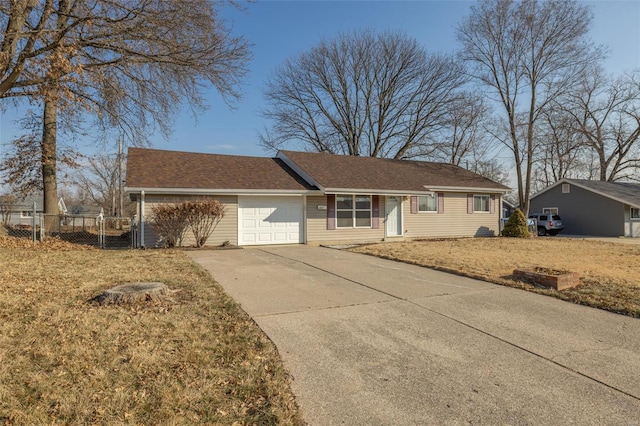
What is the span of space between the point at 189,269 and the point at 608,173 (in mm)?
43833

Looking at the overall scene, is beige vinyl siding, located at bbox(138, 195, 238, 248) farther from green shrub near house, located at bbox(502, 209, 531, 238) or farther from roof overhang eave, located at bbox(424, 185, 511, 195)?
green shrub near house, located at bbox(502, 209, 531, 238)

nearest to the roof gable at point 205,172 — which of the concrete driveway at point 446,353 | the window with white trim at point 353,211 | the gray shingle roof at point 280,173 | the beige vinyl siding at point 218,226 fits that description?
the gray shingle roof at point 280,173

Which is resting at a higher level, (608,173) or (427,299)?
(608,173)

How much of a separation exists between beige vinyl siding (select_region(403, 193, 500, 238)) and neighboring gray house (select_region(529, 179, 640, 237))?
10.3 m

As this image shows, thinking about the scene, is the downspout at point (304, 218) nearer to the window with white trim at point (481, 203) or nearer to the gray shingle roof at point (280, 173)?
the gray shingle roof at point (280, 173)

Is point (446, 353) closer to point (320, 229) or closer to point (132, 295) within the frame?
point (132, 295)

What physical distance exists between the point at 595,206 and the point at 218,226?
25331mm

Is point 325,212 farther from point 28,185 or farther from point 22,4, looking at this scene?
point 28,185

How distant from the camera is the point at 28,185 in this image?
15.2 meters

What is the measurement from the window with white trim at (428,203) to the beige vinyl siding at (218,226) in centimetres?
876

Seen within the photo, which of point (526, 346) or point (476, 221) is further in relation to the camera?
point (476, 221)

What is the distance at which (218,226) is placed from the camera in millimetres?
13461

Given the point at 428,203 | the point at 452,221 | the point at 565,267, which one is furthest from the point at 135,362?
the point at 452,221

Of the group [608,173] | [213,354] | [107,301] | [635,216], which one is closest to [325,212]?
[107,301]
